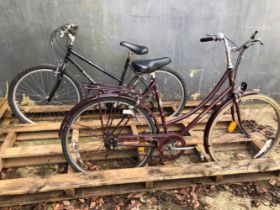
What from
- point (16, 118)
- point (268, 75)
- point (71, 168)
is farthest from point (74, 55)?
point (268, 75)

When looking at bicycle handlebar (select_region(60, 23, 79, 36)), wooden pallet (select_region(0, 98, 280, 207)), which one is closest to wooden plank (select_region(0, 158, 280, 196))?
wooden pallet (select_region(0, 98, 280, 207))

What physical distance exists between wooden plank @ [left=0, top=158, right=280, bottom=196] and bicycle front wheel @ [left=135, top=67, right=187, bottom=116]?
3.69ft

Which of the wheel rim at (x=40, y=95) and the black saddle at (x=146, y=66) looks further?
the wheel rim at (x=40, y=95)

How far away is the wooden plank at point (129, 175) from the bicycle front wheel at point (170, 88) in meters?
1.12

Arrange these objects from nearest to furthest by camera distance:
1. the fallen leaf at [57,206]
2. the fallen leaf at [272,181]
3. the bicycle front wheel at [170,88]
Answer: the fallen leaf at [57,206] → the fallen leaf at [272,181] → the bicycle front wheel at [170,88]

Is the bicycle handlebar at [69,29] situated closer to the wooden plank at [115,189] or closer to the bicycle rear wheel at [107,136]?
the bicycle rear wheel at [107,136]

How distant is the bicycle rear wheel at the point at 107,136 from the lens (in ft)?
7.91

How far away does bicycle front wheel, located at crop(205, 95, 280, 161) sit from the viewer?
2627 millimetres

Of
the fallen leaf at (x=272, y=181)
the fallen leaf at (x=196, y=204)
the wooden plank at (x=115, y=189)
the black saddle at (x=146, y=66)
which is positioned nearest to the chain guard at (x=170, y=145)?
the wooden plank at (x=115, y=189)

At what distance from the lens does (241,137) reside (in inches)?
114

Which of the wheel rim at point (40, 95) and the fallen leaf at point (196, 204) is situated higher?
the wheel rim at point (40, 95)

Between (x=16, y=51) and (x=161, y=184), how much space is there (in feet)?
7.83

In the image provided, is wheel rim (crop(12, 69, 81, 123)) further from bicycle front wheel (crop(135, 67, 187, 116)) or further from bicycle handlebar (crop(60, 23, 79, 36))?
bicycle front wheel (crop(135, 67, 187, 116))

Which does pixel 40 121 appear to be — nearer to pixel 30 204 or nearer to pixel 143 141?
pixel 30 204
